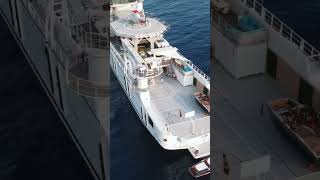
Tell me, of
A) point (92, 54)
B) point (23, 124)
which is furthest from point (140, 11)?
point (92, 54)

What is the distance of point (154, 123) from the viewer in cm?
2208

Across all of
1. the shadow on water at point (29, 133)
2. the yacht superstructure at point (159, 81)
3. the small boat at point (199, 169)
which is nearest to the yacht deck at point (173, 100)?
the yacht superstructure at point (159, 81)

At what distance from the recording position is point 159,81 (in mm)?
26156

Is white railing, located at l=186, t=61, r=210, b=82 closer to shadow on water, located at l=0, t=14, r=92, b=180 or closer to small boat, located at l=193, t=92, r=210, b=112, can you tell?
small boat, located at l=193, t=92, r=210, b=112

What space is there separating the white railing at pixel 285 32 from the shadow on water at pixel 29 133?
22.9 feet

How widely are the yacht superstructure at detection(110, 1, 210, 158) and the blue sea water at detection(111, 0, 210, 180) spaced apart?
528mm

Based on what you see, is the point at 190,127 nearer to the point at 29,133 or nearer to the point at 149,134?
the point at 149,134

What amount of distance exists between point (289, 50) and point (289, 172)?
3667 millimetres

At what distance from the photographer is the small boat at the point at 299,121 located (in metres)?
10.2

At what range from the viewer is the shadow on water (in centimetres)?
1469

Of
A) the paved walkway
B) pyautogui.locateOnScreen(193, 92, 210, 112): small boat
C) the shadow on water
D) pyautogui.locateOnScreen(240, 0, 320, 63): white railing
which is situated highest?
pyautogui.locateOnScreen(240, 0, 320, 63): white railing

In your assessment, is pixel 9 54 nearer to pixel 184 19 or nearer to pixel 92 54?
pixel 184 19

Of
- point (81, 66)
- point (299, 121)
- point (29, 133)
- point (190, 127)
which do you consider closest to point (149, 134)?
point (190, 127)

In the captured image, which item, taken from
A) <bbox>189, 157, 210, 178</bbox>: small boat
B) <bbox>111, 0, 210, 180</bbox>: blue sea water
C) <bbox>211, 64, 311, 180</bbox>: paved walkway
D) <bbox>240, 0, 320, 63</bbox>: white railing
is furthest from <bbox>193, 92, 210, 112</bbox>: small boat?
<bbox>211, 64, 311, 180</bbox>: paved walkway
